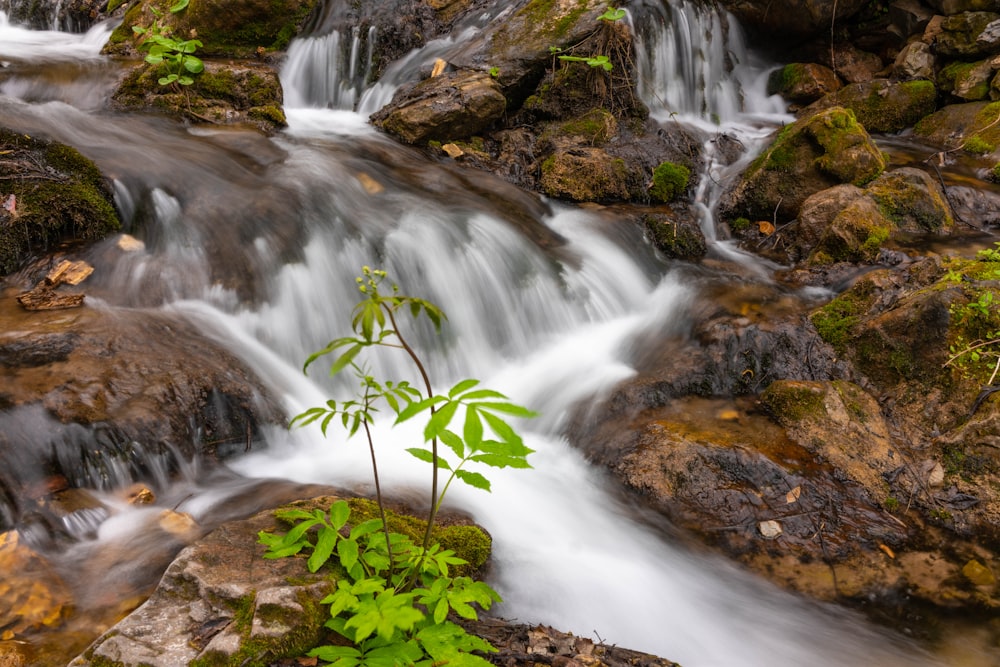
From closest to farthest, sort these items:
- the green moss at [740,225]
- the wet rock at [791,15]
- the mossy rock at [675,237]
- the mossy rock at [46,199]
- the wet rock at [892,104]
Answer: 1. the mossy rock at [46,199]
2. the mossy rock at [675,237]
3. the green moss at [740,225]
4. the wet rock at [892,104]
5. the wet rock at [791,15]

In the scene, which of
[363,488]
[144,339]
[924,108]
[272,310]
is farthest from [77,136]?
[924,108]

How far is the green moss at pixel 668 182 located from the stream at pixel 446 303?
313 mm

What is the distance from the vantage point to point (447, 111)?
26.7 feet

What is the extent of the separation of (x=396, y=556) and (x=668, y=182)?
662 centimetres

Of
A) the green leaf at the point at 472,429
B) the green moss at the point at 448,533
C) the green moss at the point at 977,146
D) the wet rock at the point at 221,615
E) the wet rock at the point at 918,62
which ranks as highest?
the wet rock at the point at 918,62

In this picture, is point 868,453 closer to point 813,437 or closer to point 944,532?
point 813,437

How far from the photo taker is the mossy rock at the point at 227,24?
31.7 ft

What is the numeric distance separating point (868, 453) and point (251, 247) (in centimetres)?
507

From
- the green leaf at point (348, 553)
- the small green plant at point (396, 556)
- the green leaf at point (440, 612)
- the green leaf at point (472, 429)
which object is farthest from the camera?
the green leaf at point (348, 553)

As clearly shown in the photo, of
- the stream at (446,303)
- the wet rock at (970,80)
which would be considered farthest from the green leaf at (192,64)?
the wet rock at (970,80)

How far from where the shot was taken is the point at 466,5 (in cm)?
1080

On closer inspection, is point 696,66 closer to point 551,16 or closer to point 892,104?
point 551,16

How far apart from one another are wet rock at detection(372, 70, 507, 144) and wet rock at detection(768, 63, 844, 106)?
5083 mm

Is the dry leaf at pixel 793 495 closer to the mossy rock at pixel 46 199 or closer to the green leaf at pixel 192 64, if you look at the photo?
the mossy rock at pixel 46 199
